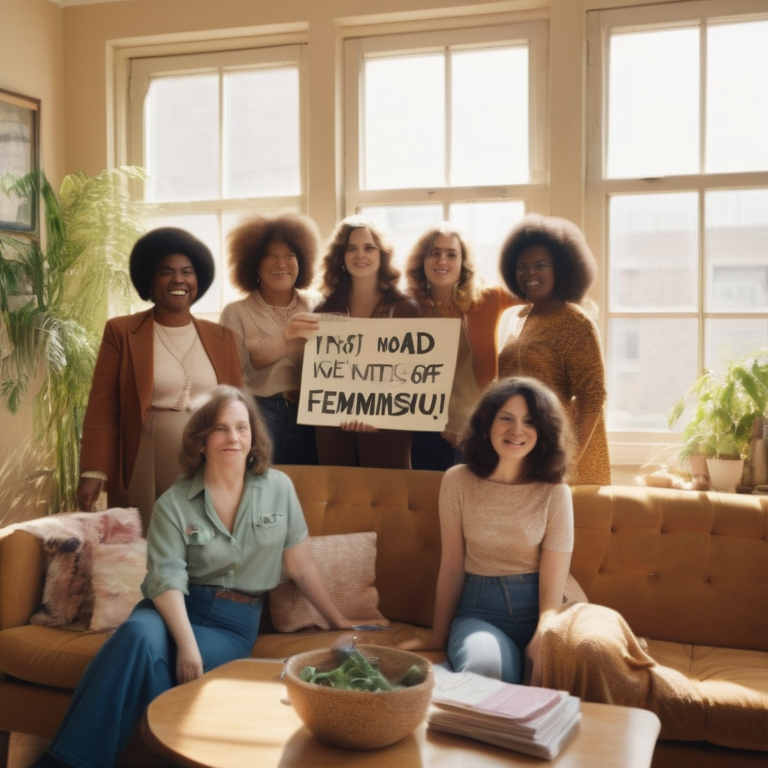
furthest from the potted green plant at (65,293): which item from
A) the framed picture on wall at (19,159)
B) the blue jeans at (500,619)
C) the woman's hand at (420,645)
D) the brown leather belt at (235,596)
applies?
the blue jeans at (500,619)

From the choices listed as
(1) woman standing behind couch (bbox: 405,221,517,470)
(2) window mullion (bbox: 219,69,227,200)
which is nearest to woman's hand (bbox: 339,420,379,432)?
(1) woman standing behind couch (bbox: 405,221,517,470)

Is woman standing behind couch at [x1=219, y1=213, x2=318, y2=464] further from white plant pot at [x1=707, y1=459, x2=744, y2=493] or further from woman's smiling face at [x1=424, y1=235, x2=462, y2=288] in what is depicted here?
white plant pot at [x1=707, y1=459, x2=744, y2=493]

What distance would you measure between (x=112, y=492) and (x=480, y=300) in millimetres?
1419

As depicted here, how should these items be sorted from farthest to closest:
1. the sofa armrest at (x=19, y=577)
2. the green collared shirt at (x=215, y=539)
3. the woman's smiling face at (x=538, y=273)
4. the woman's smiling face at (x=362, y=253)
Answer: the woman's smiling face at (x=362, y=253) → the woman's smiling face at (x=538, y=273) → the sofa armrest at (x=19, y=577) → the green collared shirt at (x=215, y=539)

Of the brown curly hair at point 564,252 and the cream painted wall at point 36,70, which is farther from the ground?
the cream painted wall at point 36,70

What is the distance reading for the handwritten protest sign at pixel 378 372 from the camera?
3.13 meters

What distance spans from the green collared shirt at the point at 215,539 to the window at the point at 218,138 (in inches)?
→ 76.3

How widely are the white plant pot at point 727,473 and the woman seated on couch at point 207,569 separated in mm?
1457

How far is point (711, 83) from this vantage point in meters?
3.75

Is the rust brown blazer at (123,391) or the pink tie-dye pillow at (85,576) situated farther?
the rust brown blazer at (123,391)

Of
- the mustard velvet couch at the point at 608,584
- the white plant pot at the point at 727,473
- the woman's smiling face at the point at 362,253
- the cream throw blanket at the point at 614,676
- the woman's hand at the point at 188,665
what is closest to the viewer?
the cream throw blanket at the point at 614,676

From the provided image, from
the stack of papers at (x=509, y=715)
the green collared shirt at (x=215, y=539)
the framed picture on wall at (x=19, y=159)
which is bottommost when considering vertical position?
the stack of papers at (x=509, y=715)

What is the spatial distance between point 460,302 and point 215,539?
46.6 inches

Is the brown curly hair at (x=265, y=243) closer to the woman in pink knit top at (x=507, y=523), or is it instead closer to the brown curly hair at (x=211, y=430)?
the brown curly hair at (x=211, y=430)
